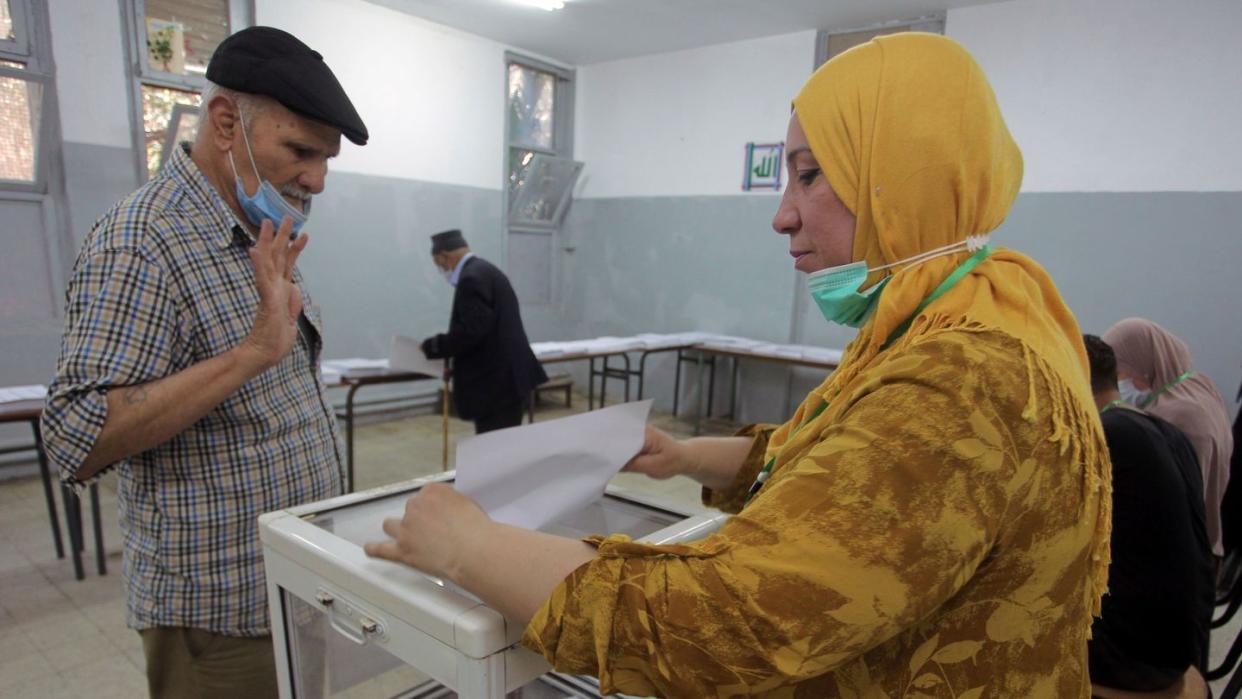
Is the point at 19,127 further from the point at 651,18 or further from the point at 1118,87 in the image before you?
the point at 1118,87

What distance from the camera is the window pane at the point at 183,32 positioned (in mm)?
3803

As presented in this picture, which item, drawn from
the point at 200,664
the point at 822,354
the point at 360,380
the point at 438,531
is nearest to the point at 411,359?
the point at 360,380

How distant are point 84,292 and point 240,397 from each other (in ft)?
0.78

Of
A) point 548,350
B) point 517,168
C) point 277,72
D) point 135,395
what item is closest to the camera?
point 135,395

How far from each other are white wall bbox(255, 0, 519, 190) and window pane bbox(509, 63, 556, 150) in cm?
20

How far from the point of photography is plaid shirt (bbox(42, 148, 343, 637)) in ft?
2.89

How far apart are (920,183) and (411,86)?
16.4 ft

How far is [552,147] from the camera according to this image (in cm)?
614

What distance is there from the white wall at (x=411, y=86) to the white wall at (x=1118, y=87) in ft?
11.5

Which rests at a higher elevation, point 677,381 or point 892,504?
point 892,504

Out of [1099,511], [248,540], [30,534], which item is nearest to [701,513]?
[1099,511]

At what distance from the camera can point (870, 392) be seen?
22.9 inches

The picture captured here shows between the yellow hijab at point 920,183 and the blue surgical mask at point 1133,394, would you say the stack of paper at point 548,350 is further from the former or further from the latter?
the yellow hijab at point 920,183

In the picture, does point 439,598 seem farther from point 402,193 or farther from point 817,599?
point 402,193
